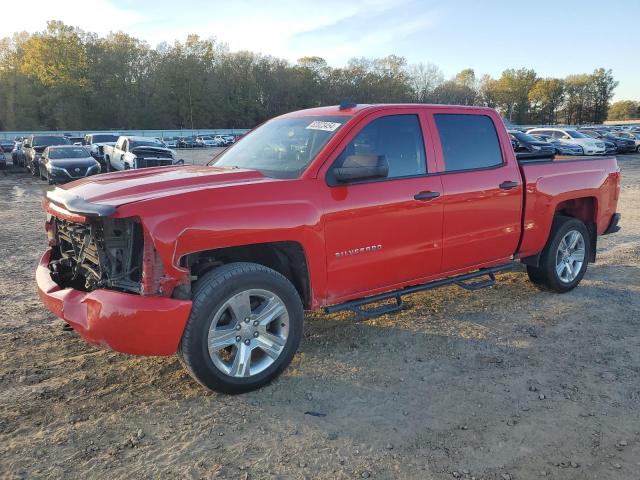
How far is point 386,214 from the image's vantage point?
12.9 feet

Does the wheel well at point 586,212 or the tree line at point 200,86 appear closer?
the wheel well at point 586,212

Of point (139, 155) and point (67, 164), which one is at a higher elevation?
point (139, 155)

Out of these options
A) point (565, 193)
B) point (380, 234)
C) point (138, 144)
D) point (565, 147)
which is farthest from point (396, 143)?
point (565, 147)

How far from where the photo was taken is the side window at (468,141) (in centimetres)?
448

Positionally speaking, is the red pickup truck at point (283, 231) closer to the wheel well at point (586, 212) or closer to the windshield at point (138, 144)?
the wheel well at point (586, 212)

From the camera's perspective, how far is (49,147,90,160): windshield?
1817 cm

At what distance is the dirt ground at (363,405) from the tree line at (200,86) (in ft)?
283

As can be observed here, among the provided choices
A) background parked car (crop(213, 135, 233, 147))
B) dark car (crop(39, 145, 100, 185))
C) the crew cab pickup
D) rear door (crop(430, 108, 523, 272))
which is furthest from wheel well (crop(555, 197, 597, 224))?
background parked car (crop(213, 135, 233, 147))

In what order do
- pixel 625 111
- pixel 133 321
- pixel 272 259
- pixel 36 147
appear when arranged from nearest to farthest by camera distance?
pixel 133 321 < pixel 272 259 < pixel 36 147 < pixel 625 111

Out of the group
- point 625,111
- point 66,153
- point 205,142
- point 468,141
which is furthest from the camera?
point 625,111

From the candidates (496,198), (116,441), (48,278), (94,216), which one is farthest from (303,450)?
(496,198)

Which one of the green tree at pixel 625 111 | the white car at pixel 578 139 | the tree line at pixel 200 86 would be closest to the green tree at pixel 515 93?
the tree line at pixel 200 86

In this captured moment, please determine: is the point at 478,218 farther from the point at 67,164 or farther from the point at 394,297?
the point at 67,164

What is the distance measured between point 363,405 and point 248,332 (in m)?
0.92
